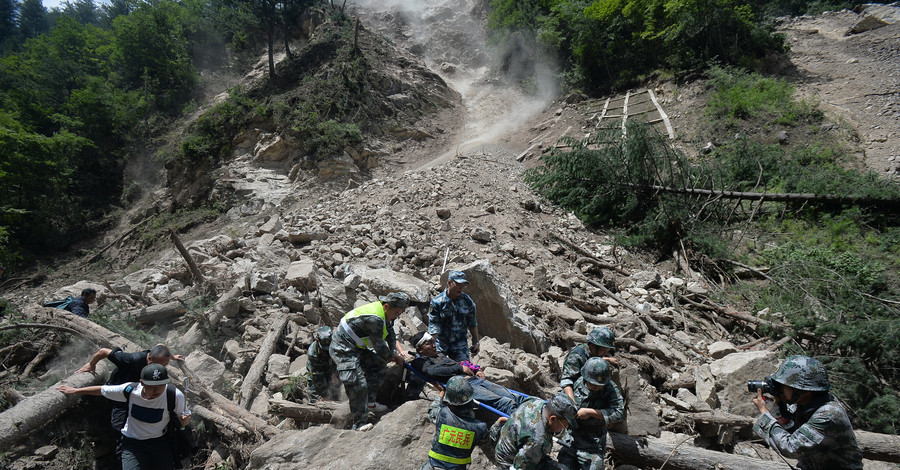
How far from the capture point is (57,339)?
432 centimetres

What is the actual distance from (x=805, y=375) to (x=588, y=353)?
1.52 metres

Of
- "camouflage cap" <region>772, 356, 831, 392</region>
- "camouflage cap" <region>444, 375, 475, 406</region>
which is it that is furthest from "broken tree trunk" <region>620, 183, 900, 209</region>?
"camouflage cap" <region>444, 375, 475, 406</region>

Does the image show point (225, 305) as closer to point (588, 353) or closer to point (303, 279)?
point (303, 279)

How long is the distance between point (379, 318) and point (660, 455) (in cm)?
285

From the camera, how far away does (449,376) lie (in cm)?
382

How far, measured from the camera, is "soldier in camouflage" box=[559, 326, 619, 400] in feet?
11.0

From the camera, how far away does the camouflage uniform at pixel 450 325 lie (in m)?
4.41

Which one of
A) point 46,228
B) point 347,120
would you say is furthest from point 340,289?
point 46,228

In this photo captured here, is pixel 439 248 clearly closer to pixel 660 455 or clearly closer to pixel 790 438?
pixel 660 455

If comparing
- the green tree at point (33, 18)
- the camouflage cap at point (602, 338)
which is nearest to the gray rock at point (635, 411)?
the camouflage cap at point (602, 338)

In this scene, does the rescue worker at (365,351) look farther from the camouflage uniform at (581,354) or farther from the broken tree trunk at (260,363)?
the camouflage uniform at (581,354)

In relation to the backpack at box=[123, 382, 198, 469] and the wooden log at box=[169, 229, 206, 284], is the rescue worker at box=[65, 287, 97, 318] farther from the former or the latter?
the backpack at box=[123, 382, 198, 469]

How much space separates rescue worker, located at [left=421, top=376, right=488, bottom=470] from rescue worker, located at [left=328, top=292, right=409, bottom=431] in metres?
1.00

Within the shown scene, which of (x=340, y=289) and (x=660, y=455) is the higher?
(x=340, y=289)
